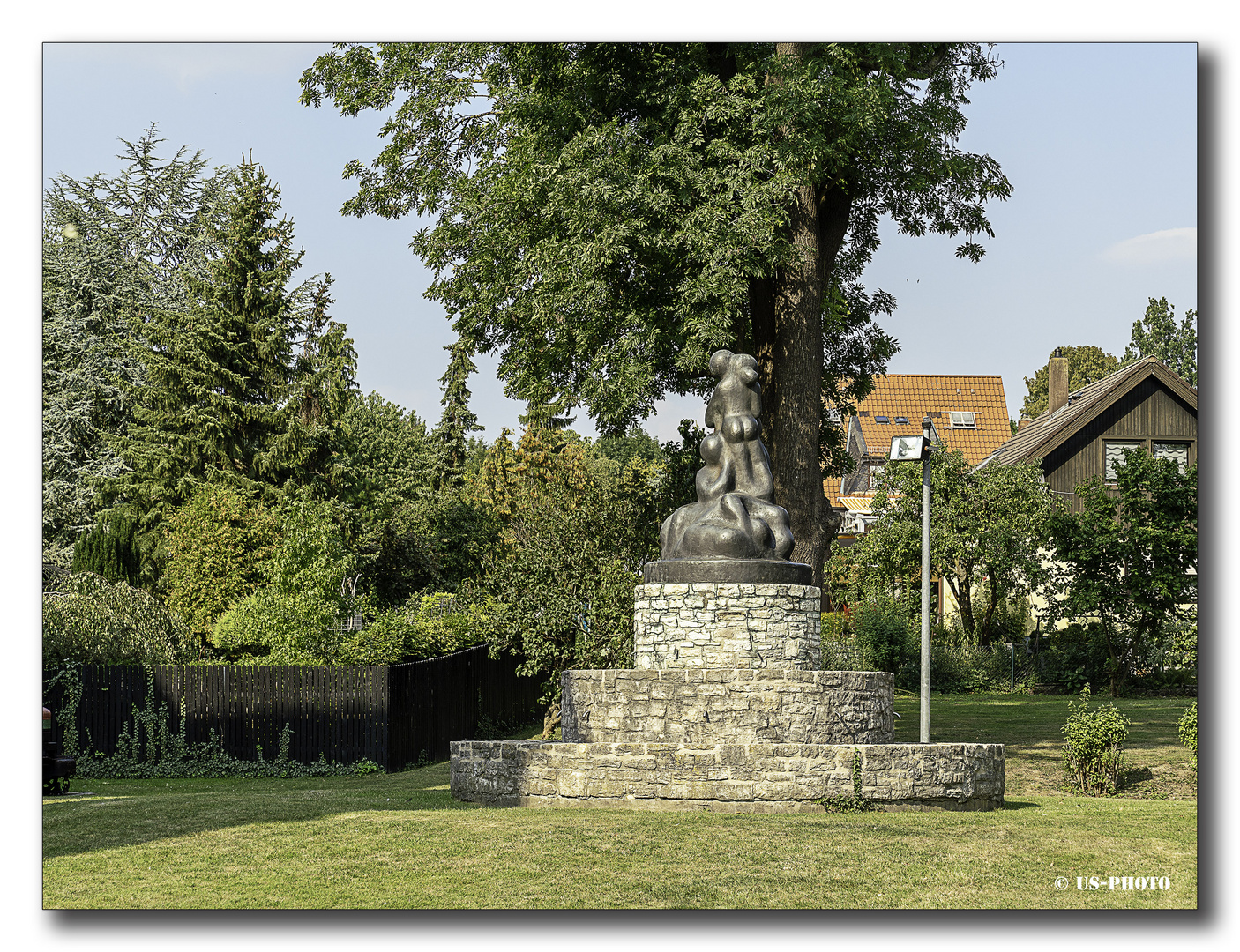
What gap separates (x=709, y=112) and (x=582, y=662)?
7539mm

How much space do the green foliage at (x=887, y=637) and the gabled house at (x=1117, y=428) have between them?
14.8 feet

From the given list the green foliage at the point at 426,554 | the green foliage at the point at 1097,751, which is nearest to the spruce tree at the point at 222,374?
the green foliage at the point at 426,554

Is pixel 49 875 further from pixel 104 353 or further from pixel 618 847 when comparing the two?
pixel 104 353

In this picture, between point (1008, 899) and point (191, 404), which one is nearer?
point (1008, 899)

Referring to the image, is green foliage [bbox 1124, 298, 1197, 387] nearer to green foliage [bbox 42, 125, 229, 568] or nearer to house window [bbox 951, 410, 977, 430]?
house window [bbox 951, 410, 977, 430]

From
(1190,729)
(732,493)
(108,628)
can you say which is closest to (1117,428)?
(1190,729)

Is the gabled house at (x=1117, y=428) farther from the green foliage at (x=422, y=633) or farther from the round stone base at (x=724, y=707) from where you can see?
the round stone base at (x=724, y=707)

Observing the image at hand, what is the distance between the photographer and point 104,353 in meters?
26.1

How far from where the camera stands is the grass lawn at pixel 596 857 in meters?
7.61

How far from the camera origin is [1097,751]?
483 inches

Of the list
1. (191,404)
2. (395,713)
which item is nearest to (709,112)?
(395,713)

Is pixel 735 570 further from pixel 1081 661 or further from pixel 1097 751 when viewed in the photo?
pixel 1081 661

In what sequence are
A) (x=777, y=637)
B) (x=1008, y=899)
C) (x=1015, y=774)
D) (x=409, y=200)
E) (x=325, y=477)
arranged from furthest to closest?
(x=325, y=477) < (x=409, y=200) < (x=1015, y=774) < (x=777, y=637) < (x=1008, y=899)
